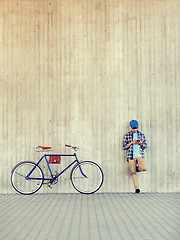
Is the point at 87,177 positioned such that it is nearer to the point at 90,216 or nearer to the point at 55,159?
the point at 55,159

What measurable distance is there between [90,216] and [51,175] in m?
2.60

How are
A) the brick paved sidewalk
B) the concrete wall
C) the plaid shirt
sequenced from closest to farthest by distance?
the brick paved sidewalk, the plaid shirt, the concrete wall

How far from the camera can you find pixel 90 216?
21.4ft

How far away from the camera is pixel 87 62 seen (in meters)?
9.32

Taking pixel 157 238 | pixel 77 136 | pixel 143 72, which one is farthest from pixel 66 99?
pixel 157 238

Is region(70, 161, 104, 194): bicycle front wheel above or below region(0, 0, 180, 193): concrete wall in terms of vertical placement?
below

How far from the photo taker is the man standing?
8.89m

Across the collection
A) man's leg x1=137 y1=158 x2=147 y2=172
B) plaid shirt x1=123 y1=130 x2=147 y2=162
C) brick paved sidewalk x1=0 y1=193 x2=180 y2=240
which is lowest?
brick paved sidewalk x1=0 y1=193 x2=180 y2=240

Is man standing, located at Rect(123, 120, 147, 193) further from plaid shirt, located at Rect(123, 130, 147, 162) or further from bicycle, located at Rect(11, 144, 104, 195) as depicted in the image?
bicycle, located at Rect(11, 144, 104, 195)

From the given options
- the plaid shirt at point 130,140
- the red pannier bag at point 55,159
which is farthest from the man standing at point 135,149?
the red pannier bag at point 55,159

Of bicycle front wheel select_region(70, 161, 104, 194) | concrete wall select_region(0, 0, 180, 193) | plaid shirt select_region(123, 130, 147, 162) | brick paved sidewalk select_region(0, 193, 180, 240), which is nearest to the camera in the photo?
brick paved sidewalk select_region(0, 193, 180, 240)

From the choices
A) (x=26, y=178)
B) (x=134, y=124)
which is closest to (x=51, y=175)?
(x=26, y=178)

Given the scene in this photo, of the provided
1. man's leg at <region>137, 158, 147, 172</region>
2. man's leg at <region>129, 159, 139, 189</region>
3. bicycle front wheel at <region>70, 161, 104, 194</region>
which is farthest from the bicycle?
man's leg at <region>137, 158, 147, 172</region>

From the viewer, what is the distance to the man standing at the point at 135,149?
350 inches
